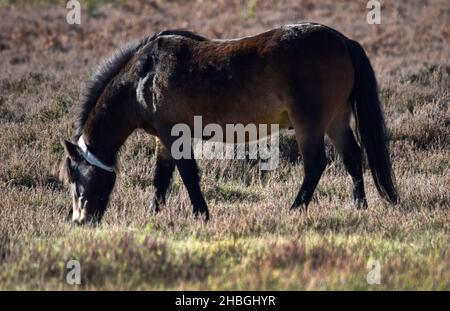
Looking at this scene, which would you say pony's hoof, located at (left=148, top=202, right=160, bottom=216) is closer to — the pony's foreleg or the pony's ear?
the pony's foreleg

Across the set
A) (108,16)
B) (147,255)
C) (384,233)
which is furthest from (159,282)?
(108,16)

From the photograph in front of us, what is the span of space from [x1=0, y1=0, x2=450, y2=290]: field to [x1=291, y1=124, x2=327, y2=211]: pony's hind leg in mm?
169

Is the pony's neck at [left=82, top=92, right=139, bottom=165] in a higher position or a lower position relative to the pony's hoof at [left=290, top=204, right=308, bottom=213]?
higher

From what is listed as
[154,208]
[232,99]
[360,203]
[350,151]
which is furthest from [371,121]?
[154,208]

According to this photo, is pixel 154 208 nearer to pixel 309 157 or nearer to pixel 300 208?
pixel 300 208

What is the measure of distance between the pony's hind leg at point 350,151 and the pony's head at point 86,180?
236cm

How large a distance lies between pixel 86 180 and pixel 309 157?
2.23 m

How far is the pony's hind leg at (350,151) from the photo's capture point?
8.30m

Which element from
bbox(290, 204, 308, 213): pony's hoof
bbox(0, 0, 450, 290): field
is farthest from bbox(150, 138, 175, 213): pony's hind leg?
bbox(290, 204, 308, 213): pony's hoof

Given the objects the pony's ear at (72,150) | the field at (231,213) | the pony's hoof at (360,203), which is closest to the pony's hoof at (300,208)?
the field at (231,213)

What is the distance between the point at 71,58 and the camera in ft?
59.1

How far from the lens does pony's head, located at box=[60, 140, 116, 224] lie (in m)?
7.90

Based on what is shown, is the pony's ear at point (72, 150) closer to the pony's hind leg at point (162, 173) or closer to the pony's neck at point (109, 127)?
the pony's neck at point (109, 127)
